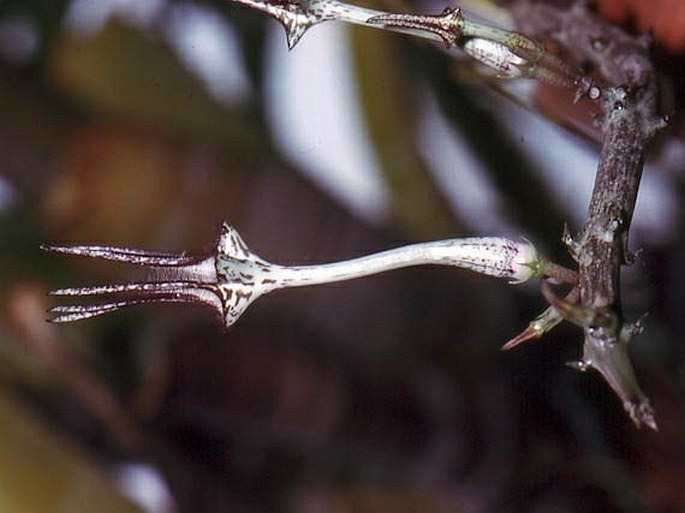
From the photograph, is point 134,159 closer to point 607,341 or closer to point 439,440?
point 439,440

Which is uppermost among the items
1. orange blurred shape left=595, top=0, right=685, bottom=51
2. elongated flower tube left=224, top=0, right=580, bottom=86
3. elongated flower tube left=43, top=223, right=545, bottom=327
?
orange blurred shape left=595, top=0, right=685, bottom=51

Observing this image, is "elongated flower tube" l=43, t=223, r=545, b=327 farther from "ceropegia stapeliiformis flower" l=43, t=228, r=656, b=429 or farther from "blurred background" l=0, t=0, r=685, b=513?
"blurred background" l=0, t=0, r=685, b=513

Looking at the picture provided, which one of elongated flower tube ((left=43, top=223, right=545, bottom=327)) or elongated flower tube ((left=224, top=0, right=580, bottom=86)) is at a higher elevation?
elongated flower tube ((left=224, top=0, right=580, bottom=86))

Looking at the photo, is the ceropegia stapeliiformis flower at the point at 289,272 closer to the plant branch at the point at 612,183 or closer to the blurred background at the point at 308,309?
the plant branch at the point at 612,183

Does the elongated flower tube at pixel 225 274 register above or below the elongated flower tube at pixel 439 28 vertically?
below

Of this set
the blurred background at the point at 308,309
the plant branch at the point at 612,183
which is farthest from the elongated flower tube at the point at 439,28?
the blurred background at the point at 308,309

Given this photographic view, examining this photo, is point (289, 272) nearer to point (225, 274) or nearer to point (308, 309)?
point (225, 274)

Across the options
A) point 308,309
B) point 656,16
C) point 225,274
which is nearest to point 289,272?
point 225,274

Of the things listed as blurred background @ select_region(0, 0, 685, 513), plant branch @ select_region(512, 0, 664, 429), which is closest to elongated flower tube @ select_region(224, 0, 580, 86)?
plant branch @ select_region(512, 0, 664, 429)
